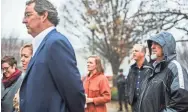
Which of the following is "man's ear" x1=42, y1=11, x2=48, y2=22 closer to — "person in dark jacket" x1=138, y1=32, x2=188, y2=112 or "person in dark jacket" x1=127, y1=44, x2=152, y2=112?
"person in dark jacket" x1=138, y1=32, x2=188, y2=112

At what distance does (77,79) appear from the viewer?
2627 mm

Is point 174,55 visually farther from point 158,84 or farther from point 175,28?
point 175,28

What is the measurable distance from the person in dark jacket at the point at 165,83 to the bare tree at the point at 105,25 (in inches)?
807

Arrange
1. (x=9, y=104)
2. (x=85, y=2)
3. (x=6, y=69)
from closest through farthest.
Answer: (x=9, y=104) → (x=6, y=69) → (x=85, y=2)

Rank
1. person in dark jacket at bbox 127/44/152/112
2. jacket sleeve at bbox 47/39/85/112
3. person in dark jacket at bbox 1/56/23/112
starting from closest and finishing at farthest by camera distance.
A: 1. jacket sleeve at bbox 47/39/85/112
2. person in dark jacket at bbox 1/56/23/112
3. person in dark jacket at bbox 127/44/152/112

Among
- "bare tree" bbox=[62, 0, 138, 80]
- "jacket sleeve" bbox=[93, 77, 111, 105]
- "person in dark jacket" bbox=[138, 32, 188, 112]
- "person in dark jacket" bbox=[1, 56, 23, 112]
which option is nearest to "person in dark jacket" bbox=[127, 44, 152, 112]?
"jacket sleeve" bbox=[93, 77, 111, 105]

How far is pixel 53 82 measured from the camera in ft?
8.57

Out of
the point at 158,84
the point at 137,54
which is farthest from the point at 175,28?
the point at 158,84

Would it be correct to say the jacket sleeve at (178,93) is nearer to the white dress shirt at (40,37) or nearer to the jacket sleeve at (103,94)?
the white dress shirt at (40,37)

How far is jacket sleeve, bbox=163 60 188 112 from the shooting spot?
10.6ft

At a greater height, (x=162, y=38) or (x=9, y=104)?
(x=162, y=38)

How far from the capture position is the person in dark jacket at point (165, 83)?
3.24m

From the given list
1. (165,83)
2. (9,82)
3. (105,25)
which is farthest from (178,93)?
(105,25)

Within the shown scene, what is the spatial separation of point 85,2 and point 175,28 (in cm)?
1130
